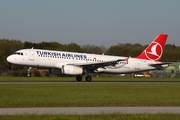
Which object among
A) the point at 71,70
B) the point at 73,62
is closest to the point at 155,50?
the point at 73,62

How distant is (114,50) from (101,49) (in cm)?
886

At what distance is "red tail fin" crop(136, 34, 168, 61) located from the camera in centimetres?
6034

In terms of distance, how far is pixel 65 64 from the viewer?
53312 mm

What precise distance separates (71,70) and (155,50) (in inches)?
568

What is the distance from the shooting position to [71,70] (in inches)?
2056

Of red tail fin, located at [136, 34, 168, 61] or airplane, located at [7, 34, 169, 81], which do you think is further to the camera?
red tail fin, located at [136, 34, 168, 61]

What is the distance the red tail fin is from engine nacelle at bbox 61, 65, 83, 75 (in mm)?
11291

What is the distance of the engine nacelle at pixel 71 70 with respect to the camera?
52156mm

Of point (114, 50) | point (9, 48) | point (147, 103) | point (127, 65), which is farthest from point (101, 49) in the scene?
point (147, 103)

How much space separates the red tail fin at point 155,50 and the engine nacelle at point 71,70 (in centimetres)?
1129
